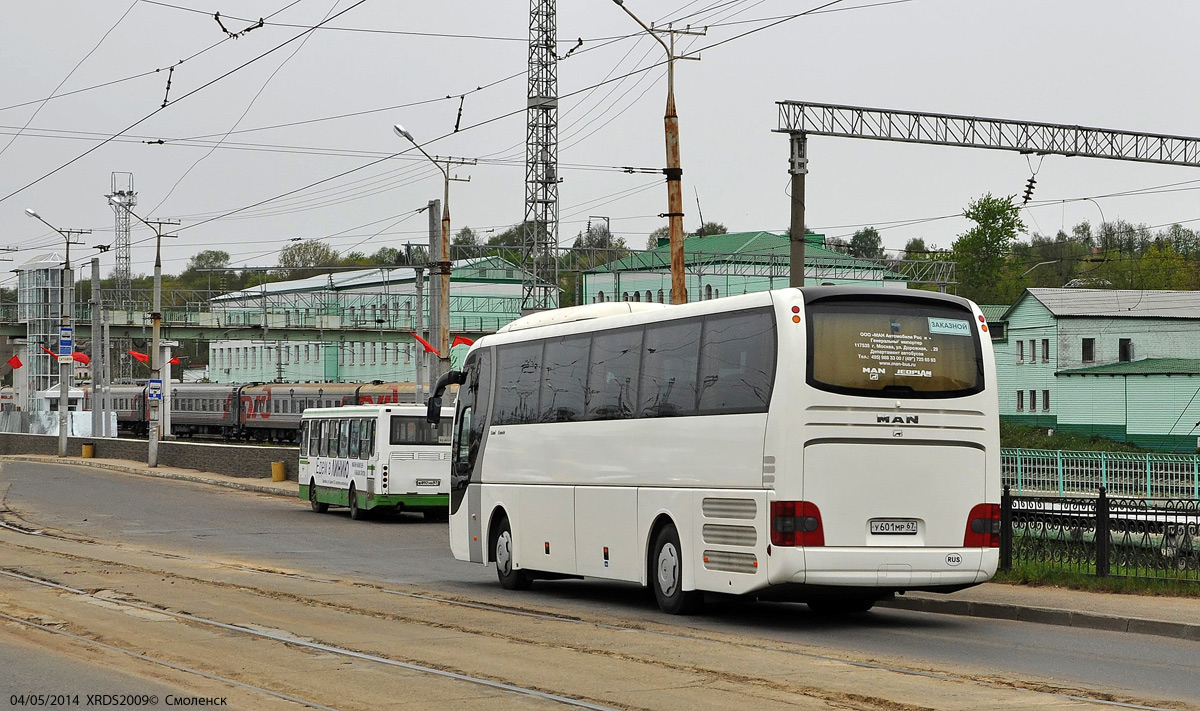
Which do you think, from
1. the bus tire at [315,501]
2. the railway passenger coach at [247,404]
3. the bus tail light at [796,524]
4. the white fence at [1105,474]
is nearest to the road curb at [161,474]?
the railway passenger coach at [247,404]

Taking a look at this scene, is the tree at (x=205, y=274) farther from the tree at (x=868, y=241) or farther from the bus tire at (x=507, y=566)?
the bus tire at (x=507, y=566)

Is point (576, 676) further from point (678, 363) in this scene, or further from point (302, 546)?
point (302, 546)

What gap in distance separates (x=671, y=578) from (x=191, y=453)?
45466mm

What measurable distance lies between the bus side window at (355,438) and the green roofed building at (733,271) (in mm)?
42255

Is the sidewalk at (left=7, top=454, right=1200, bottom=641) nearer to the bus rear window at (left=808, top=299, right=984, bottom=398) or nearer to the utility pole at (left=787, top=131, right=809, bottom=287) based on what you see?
the bus rear window at (left=808, top=299, right=984, bottom=398)

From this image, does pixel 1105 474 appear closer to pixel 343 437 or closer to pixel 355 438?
pixel 355 438

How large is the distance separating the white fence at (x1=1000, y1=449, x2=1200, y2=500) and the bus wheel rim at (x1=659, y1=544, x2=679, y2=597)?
21.8 metres

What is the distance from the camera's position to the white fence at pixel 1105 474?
1416 inches

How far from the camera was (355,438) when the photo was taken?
1406 inches

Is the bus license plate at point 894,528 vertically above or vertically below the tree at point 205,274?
below

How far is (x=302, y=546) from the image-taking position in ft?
88.2

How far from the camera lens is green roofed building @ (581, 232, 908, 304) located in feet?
276

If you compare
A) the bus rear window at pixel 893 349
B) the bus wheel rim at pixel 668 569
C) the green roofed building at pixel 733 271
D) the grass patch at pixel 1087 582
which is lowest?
the grass patch at pixel 1087 582

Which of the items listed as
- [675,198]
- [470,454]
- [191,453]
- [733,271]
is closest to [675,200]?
[675,198]
